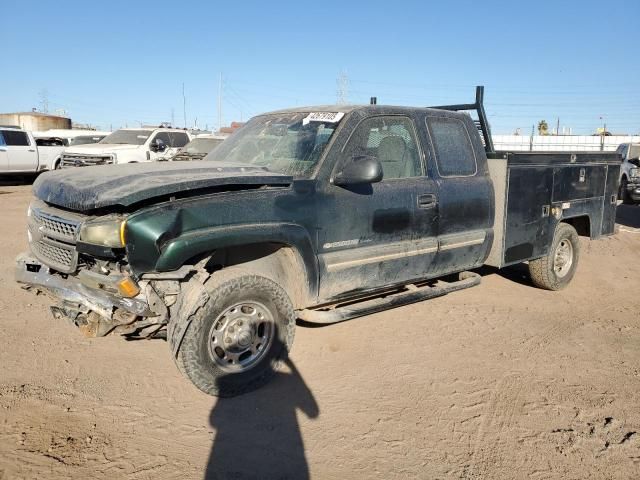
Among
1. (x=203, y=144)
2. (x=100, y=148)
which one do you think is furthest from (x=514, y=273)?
(x=100, y=148)

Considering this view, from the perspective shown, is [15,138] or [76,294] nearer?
[76,294]

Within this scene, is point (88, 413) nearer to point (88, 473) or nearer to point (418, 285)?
point (88, 473)

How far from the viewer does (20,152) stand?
18.1 m

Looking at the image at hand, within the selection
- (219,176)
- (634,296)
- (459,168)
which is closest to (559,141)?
(634,296)

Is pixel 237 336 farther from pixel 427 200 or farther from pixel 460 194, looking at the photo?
pixel 460 194

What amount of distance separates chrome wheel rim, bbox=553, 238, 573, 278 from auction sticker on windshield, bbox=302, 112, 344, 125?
3430mm

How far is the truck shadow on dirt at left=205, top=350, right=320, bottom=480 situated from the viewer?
9.62 ft

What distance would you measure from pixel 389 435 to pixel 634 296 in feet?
14.7

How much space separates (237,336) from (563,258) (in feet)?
14.6

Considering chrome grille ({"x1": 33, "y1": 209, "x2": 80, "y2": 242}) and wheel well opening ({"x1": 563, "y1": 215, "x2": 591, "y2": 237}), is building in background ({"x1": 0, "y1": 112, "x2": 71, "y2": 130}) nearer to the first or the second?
chrome grille ({"x1": 33, "y1": 209, "x2": 80, "y2": 242})

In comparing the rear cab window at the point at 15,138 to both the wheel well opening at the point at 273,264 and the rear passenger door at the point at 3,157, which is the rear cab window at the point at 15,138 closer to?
the rear passenger door at the point at 3,157

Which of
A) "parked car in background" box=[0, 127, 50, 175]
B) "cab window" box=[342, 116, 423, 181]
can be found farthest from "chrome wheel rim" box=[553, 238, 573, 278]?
"parked car in background" box=[0, 127, 50, 175]

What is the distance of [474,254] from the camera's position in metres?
5.17

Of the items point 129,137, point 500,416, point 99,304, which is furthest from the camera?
point 129,137
